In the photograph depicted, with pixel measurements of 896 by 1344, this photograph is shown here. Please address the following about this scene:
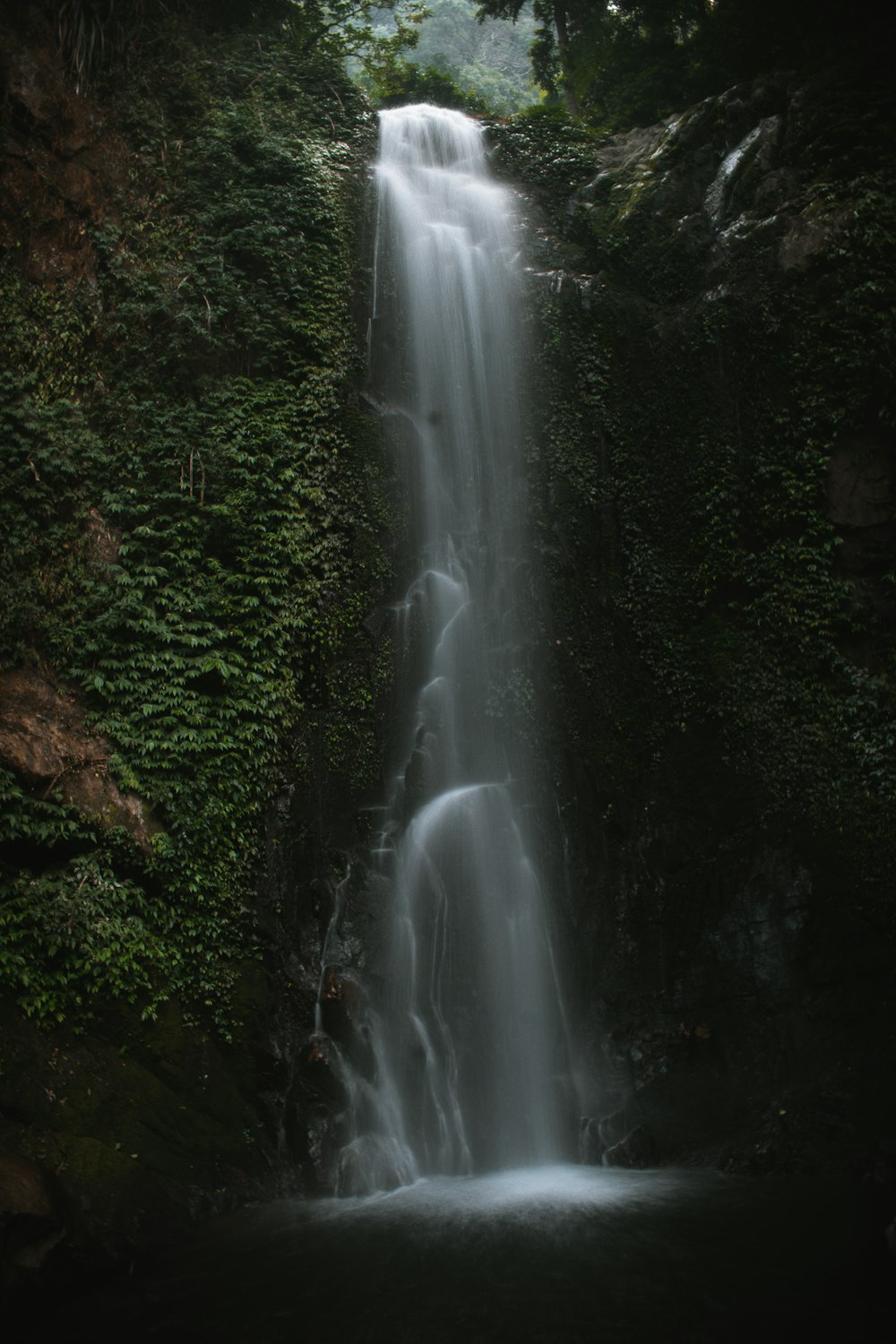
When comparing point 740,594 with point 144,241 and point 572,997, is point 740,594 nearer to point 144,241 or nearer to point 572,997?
point 572,997

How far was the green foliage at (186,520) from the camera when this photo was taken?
8750 millimetres

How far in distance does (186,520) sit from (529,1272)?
29.1ft

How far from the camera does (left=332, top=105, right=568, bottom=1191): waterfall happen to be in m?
9.48

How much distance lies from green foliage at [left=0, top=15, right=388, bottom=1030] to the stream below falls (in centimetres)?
245

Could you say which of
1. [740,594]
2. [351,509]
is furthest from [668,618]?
[351,509]

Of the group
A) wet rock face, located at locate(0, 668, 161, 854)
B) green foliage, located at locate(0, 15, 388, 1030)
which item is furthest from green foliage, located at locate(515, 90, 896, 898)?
wet rock face, located at locate(0, 668, 161, 854)

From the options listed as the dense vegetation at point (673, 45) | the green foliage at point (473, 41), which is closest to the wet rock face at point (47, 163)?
the dense vegetation at point (673, 45)

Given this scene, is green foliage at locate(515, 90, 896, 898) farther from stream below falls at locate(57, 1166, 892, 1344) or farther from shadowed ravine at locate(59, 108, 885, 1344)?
stream below falls at locate(57, 1166, 892, 1344)

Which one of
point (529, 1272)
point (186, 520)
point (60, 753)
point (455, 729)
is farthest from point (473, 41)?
point (529, 1272)

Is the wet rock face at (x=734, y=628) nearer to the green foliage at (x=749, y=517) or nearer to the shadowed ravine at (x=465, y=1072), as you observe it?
the green foliage at (x=749, y=517)

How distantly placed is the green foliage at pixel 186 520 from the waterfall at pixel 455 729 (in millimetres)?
911

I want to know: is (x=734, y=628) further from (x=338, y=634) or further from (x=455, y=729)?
(x=338, y=634)

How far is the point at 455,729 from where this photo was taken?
11.8 m

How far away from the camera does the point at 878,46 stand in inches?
490
